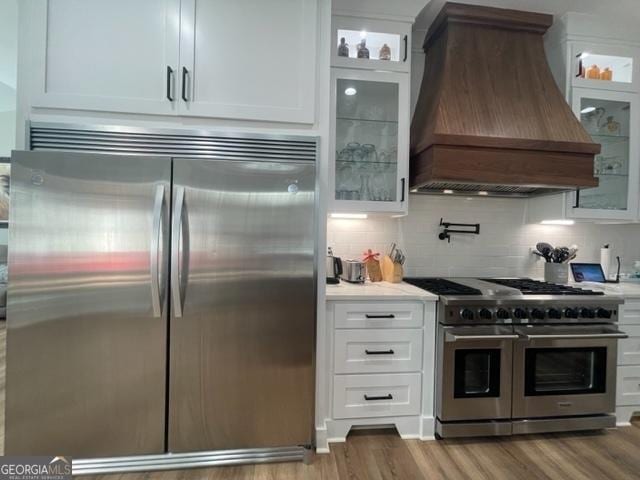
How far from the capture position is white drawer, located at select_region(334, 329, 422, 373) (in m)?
1.89

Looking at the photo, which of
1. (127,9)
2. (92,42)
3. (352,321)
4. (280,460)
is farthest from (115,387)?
(127,9)

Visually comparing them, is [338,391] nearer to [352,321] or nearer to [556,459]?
[352,321]

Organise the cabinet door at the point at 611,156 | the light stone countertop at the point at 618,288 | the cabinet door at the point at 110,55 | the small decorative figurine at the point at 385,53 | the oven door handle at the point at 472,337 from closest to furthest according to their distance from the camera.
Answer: the cabinet door at the point at 110,55 → the oven door handle at the point at 472,337 → the light stone countertop at the point at 618,288 → the small decorative figurine at the point at 385,53 → the cabinet door at the point at 611,156

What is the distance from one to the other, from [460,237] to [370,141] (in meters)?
1.12

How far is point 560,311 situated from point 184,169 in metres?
2.35

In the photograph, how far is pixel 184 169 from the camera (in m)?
1.56

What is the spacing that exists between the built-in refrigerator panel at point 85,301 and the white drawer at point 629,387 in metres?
2.91

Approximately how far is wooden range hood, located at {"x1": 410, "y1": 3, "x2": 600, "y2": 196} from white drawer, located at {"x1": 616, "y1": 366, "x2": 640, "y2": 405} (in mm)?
1302

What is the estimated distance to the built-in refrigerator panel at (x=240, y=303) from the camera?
1.57 metres

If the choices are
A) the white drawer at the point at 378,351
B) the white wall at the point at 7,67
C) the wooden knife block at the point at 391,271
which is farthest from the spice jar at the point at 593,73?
the white wall at the point at 7,67

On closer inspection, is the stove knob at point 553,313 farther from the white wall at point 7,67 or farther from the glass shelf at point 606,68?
the white wall at point 7,67

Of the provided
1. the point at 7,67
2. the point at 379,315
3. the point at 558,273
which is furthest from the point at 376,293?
the point at 7,67

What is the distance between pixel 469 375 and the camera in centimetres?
196

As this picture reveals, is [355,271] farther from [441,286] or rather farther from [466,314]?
[466,314]
